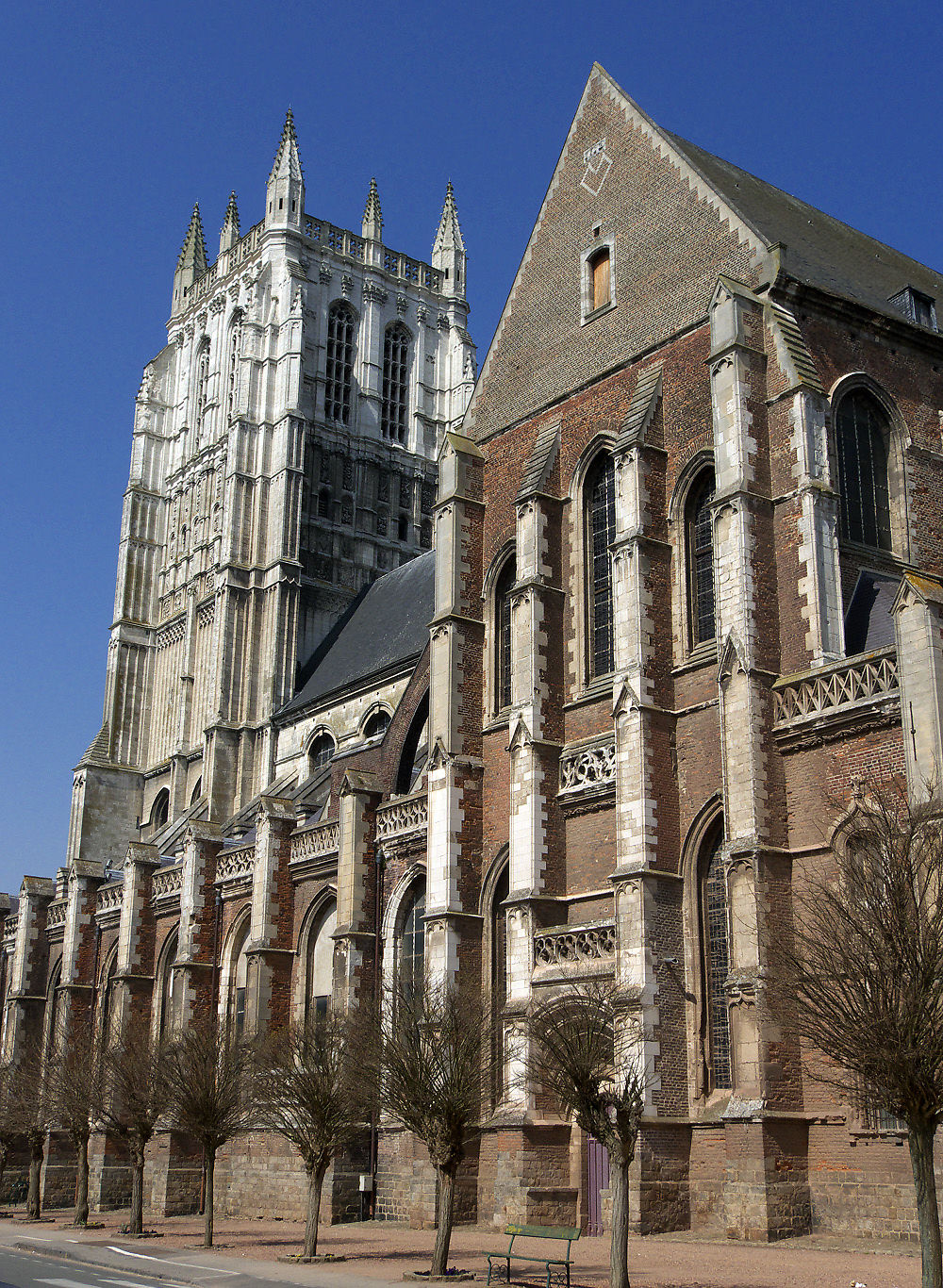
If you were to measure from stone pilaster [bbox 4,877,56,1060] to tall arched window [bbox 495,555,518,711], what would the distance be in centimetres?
2562

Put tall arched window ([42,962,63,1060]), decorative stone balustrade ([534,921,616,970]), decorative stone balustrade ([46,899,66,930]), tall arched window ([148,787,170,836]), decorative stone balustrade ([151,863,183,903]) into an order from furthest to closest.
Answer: tall arched window ([148,787,170,836])
decorative stone balustrade ([46,899,66,930])
tall arched window ([42,962,63,1060])
decorative stone balustrade ([151,863,183,903])
decorative stone balustrade ([534,921,616,970])

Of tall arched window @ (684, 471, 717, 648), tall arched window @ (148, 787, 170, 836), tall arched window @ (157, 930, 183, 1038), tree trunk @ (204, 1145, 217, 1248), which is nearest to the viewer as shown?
tree trunk @ (204, 1145, 217, 1248)

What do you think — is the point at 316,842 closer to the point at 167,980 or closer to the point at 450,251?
the point at 167,980

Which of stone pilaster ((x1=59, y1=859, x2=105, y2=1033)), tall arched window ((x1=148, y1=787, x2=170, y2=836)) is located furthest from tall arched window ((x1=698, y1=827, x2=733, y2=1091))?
tall arched window ((x1=148, y1=787, x2=170, y2=836))

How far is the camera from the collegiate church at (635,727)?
66.6 ft

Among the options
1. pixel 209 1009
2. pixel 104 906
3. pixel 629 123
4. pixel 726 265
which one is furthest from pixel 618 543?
pixel 104 906

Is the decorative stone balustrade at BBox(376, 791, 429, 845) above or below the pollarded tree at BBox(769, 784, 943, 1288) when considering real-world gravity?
above

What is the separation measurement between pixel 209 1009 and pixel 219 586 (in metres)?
19.4

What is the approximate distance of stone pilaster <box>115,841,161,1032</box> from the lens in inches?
1585

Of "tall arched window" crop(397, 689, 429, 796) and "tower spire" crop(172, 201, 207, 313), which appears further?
"tower spire" crop(172, 201, 207, 313)

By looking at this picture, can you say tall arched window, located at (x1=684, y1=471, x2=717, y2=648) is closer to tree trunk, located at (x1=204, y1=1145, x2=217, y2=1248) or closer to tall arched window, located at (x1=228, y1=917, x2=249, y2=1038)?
tree trunk, located at (x1=204, y1=1145, x2=217, y2=1248)

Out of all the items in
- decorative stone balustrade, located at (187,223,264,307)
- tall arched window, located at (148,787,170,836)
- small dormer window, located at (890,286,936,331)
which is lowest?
tall arched window, located at (148,787,170,836)

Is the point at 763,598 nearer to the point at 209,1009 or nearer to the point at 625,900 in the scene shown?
the point at 625,900

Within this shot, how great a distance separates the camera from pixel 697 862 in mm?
22812
